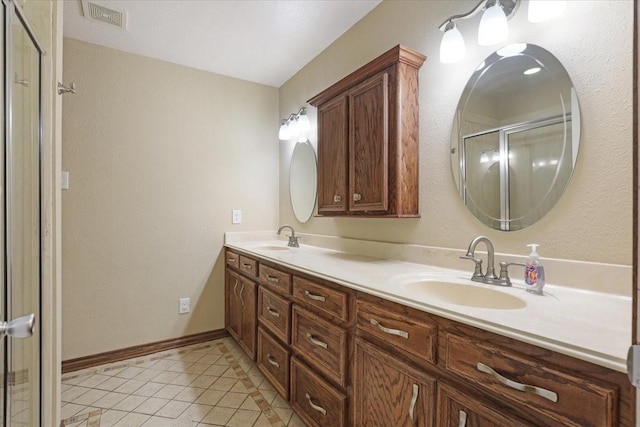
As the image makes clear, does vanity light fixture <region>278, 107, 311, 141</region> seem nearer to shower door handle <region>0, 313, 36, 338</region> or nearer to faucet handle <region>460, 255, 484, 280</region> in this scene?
faucet handle <region>460, 255, 484, 280</region>

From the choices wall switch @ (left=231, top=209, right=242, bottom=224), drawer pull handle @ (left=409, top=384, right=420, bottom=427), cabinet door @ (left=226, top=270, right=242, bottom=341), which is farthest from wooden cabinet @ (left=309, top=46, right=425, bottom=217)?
wall switch @ (left=231, top=209, right=242, bottom=224)

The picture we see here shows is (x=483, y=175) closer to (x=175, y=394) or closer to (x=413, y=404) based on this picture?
(x=413, y=404)

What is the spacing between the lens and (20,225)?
3.12 feet

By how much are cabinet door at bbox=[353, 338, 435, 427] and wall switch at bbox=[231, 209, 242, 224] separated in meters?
1.89

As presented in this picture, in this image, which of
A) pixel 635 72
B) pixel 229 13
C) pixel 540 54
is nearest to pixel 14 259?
pixel 635 72

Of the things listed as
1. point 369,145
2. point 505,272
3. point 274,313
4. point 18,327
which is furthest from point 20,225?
point 505,272

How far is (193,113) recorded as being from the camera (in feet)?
8.42

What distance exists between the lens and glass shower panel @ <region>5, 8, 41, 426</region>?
88 centimetres

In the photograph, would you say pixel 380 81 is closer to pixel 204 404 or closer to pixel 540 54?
pixel 540 54

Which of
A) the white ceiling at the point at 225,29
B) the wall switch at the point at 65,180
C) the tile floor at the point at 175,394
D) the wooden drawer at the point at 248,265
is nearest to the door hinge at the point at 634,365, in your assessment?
the tile floor at the point at 175,394

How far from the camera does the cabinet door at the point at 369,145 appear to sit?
4.98ft

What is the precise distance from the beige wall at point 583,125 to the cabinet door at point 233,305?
1203 mm

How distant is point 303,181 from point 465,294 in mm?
1705

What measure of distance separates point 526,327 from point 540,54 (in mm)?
1030
